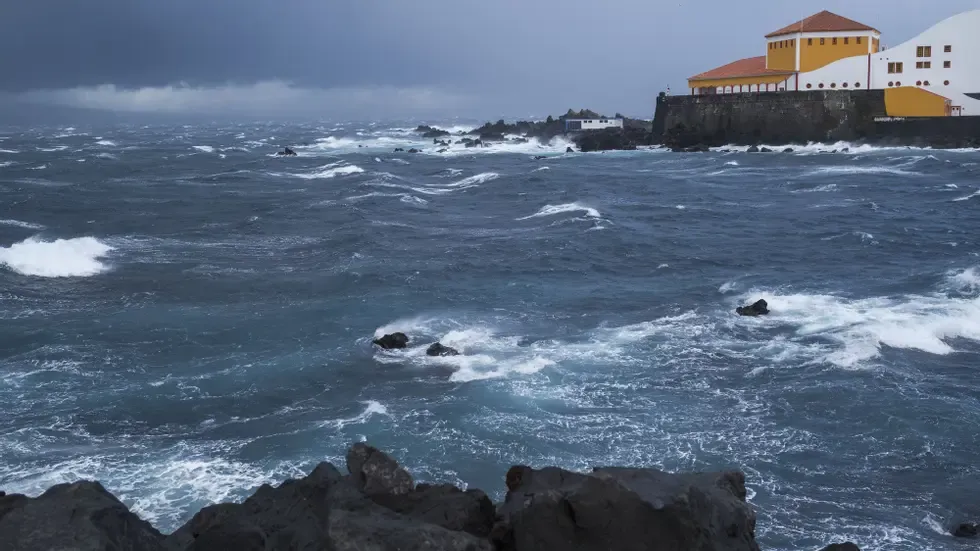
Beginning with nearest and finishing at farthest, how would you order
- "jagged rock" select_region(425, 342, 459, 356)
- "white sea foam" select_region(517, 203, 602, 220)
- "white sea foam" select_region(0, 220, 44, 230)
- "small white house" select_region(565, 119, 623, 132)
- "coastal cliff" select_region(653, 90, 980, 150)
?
1. "jagged rock" select_region(425, 342, 459, 356)
2. "white sea foam" select_region(0, 220, 44, 230)
3. "white sea foam" select_region(517, 203, 602, 220)
4. "coastal cliff" select_region(653, 90, 980, 150)
5. "small white house" select_region(565, 119, 623, 132)

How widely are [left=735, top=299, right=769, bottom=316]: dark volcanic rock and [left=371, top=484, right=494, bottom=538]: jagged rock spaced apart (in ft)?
50.1

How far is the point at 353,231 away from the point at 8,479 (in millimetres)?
22108

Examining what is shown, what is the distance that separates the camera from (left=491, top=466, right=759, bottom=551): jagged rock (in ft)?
27.0

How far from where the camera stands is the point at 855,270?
92.7 feet

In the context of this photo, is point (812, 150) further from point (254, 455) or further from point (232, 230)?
point (254, 455)

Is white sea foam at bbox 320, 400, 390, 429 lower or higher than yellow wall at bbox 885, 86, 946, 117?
lower

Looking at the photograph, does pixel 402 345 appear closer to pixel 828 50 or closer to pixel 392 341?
pixel 392 341

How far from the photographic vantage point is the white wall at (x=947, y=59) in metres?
64.6

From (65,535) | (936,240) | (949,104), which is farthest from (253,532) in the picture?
(949,104)

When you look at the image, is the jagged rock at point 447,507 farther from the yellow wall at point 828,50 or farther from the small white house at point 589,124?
the small white house at point 589,124

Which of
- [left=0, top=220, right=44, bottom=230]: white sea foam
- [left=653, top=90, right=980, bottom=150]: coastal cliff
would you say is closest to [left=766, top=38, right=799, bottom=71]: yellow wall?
[left=653, top=90, right=980, bottom=150]: coastal cliff

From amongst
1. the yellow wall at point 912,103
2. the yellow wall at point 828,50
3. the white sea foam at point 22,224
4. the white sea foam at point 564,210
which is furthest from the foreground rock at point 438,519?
the yellow wall at point 828,50

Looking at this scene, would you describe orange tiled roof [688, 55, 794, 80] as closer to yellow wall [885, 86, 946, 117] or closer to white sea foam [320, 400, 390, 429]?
yellow wall [885, 86, 946, 117]

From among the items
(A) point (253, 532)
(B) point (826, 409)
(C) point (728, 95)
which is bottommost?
(B) point (826, 409)
